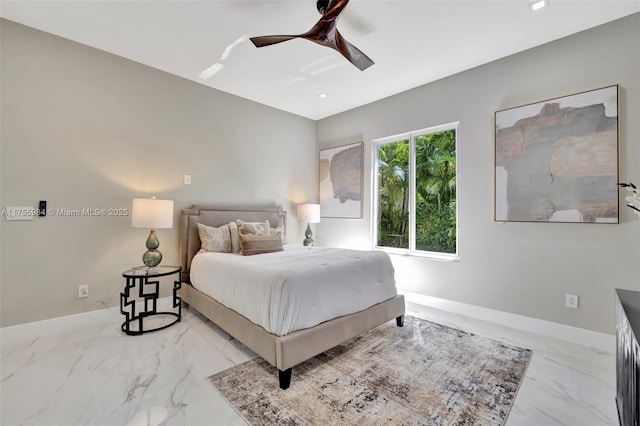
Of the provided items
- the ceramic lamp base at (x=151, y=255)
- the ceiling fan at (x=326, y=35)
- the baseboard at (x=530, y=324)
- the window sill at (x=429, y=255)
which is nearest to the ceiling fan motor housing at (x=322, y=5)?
the ceiling fan at (x=326, y=35)

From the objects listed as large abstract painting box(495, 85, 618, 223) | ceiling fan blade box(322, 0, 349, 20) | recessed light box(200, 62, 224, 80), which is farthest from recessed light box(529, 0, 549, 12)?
recessed light box(200, 62, 224, 80)

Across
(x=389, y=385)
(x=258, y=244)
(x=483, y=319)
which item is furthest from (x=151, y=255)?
(x=483, y=319)

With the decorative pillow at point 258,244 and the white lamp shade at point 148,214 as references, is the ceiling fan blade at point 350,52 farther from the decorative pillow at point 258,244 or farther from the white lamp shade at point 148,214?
the white lamp shade at point 148,214

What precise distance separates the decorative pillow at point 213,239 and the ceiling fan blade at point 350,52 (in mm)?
2423

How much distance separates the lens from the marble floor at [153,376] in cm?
161

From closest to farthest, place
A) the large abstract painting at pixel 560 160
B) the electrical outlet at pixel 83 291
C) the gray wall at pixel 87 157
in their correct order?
the large abstract painting at pixel 560 160 → the gray wall at pixel 87 157 → the electrical outlet at pixel 83 291

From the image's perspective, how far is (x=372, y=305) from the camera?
8.50 ft

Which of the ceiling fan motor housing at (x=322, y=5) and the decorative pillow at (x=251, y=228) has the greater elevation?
the ceiling fan motor housing at (x=322, y=5)

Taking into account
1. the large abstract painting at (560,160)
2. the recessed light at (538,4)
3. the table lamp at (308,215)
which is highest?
the recessed light at (538,4)

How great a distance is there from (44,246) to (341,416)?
10.1 ft

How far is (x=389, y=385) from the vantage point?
1.92 metres

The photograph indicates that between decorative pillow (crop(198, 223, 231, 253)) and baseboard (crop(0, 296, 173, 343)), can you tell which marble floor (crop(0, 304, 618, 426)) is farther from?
decorative pillow (crop(198, 223, 231, 253))

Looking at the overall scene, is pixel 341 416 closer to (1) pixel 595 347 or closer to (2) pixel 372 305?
(2) pixel 372 305

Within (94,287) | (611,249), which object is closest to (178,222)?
(94,287)
